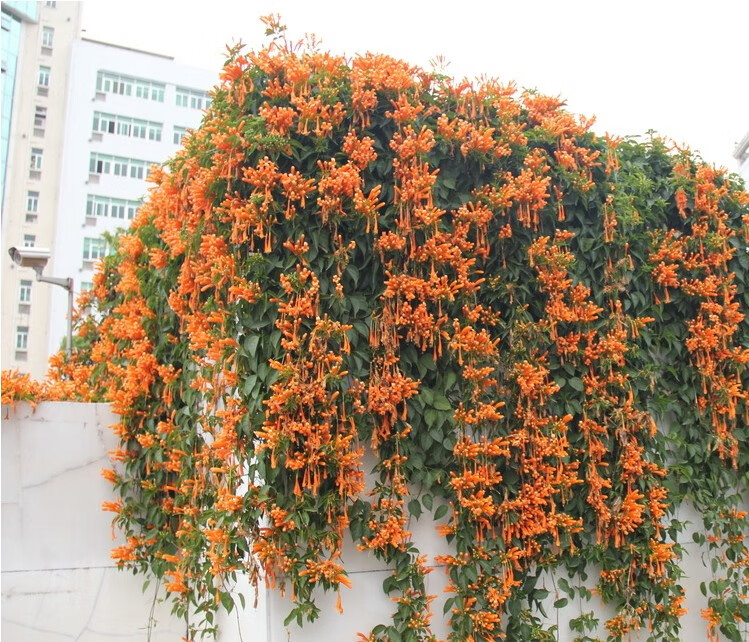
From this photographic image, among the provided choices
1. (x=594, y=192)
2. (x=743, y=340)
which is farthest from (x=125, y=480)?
(x=743, y=340)

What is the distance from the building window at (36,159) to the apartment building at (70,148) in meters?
0.03

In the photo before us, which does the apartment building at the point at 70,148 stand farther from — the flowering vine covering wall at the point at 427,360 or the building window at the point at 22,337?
the flowering vine covering wall at the point at 427,360

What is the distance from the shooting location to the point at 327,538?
2.80m

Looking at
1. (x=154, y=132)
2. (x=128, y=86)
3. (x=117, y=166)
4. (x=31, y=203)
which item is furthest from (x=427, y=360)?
(x=128, y=86)

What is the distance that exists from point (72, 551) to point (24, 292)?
2429 centimetres

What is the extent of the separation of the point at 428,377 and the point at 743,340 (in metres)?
2.06

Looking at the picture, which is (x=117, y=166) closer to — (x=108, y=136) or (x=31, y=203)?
(x=108, y=136)

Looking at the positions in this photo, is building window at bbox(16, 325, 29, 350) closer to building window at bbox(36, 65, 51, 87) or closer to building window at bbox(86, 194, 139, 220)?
building window at bbox(86, 194, 139, 220)

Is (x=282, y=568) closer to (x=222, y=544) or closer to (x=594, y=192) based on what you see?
(x=222, y=544)

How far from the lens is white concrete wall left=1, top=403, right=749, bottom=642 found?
11.0 feet

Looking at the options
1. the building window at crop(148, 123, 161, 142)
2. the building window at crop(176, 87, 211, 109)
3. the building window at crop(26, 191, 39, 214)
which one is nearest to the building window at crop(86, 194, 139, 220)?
the building window at crop(26, 191, 39, 214)

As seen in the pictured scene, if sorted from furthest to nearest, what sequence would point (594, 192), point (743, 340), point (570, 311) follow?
point (743, 340) < point (594, 192) < point (570, 311)

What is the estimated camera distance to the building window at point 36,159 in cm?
2505

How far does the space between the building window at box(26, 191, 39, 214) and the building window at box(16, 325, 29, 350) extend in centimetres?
417
